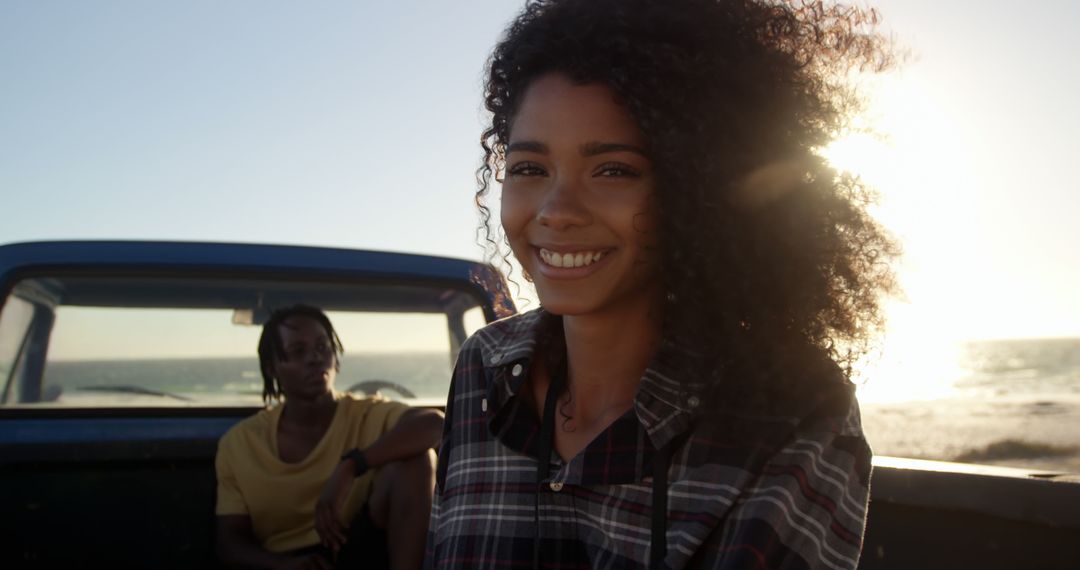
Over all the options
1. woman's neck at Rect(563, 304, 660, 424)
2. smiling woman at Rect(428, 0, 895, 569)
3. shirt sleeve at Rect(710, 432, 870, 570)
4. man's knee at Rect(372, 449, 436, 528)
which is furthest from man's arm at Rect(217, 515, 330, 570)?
shirt sleeve at Rect(710, 432, 870, 570)

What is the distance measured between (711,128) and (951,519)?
1.08 meters

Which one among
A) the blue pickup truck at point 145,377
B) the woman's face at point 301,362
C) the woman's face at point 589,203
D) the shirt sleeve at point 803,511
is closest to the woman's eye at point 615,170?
the woman's face at point 589,203

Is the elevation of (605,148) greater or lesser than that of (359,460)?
greater

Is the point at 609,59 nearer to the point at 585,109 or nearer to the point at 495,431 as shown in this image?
the point at 585,109

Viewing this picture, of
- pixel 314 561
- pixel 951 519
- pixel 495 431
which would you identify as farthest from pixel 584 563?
pixel 314 561

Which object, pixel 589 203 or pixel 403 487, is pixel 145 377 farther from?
pixel 589 203

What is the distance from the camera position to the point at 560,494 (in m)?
1.83

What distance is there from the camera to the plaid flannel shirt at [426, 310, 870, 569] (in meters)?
1.62

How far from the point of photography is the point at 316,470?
10.9 ft

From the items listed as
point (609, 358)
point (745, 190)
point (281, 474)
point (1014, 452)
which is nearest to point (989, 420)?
point (1014, 452)

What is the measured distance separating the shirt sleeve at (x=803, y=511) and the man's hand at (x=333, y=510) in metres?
1.63

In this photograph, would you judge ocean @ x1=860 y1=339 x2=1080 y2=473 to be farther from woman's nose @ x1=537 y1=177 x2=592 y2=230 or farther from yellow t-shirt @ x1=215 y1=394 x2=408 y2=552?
yellow t-shirt @ x1=215 y1=394 x2=408 y2=552

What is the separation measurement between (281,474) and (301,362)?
387mm

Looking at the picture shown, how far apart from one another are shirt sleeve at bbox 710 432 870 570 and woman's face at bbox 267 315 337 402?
7.02 ft
